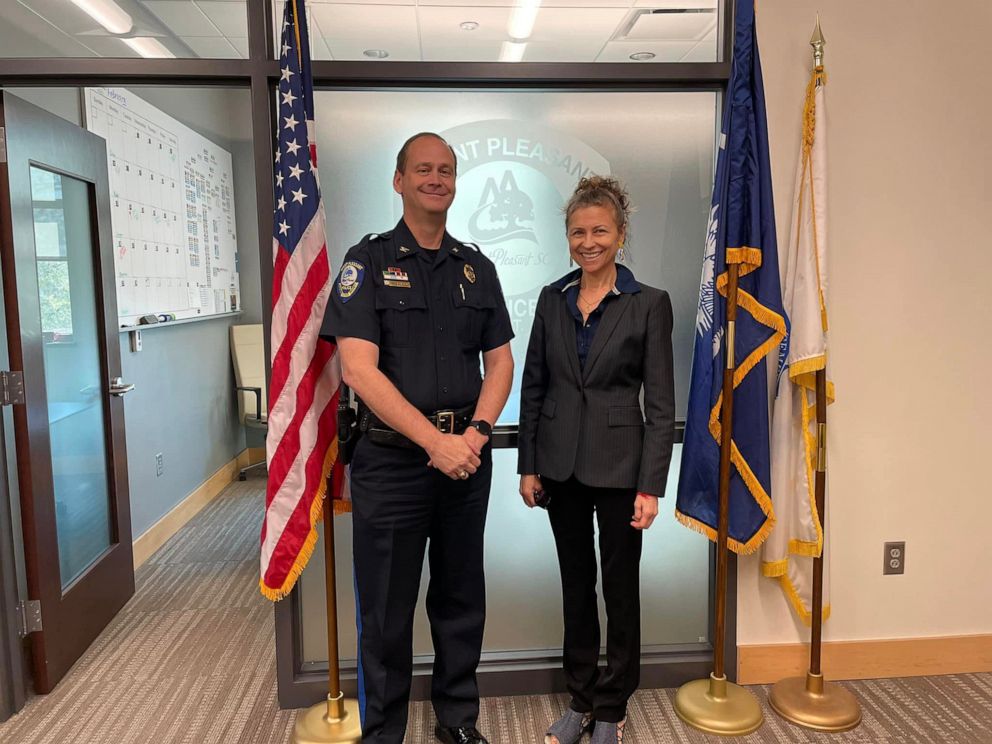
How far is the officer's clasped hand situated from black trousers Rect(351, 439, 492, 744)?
0.33 ft

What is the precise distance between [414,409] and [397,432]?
92mm

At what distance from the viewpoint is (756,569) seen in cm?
230

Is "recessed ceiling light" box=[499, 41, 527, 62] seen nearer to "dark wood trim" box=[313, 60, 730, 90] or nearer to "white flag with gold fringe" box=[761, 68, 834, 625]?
"dark wood trim" box=[313, 60, 730, 90]

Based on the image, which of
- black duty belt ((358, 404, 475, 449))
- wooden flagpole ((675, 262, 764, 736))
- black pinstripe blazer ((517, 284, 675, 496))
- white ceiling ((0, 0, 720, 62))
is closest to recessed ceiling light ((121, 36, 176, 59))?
white ceiling ((0, 0, 720, 62))

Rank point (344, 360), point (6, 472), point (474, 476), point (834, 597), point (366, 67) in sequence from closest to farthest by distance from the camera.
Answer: point (344, 360), point (474, 476), point (366, 67), point (6, 472), point (834, 597)

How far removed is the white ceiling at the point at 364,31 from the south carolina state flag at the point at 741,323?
13.8 inches

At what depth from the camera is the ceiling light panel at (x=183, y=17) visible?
2.22 meters

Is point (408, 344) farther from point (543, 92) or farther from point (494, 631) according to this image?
point (494, 631)

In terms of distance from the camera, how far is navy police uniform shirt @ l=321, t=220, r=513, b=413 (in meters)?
1.76

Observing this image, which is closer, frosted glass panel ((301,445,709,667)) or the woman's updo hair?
the woman's updo hair

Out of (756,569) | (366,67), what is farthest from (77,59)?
(756,569)

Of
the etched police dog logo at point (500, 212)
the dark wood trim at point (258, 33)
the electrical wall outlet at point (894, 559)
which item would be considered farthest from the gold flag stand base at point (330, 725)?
the dark wood trim at point (258, 33)

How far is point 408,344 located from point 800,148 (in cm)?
136

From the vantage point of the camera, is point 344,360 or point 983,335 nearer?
point 344,360
